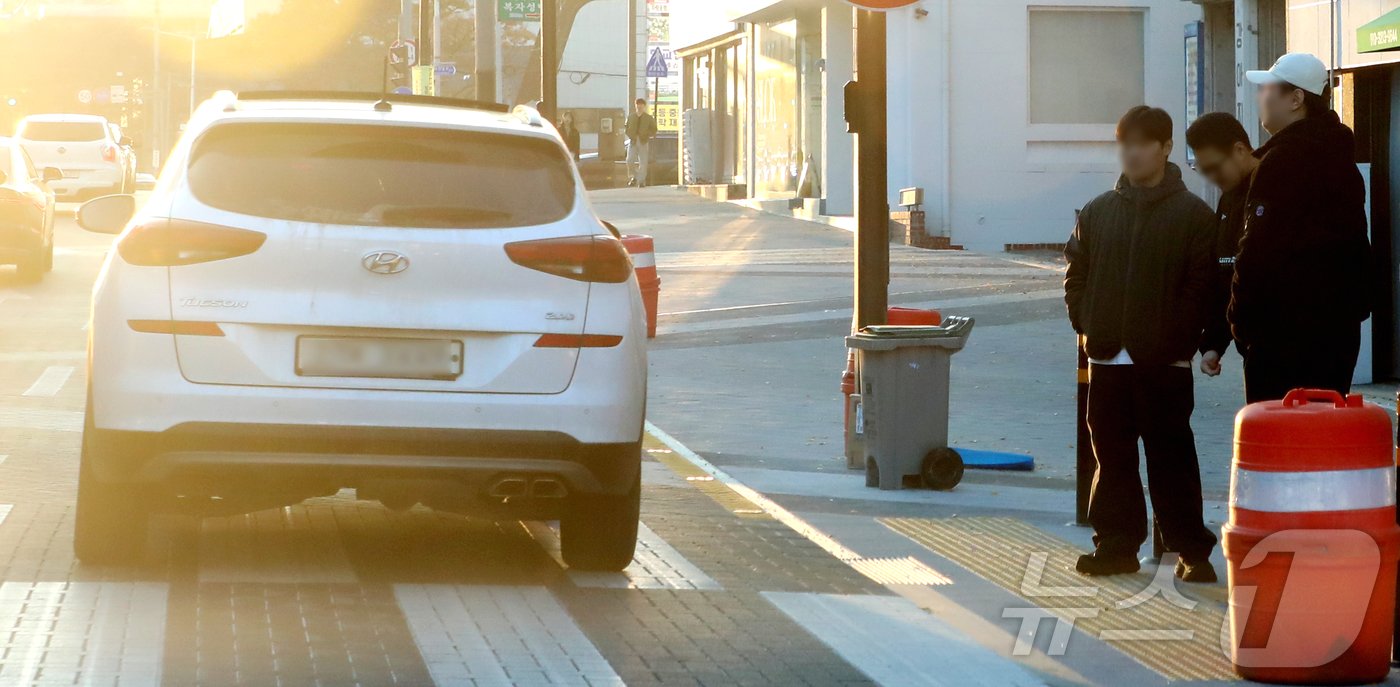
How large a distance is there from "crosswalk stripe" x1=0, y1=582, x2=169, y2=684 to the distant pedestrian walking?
124ft

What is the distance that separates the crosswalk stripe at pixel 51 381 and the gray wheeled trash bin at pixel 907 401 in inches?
225

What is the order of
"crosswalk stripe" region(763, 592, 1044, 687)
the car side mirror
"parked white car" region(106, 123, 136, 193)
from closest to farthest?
1. "crosswalk stripe" region(763, 592, 1044, 687)
2. the car side mirror
3. "parked white car" region(106, 123, 136, 193)

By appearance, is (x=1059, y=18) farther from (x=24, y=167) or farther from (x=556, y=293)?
(x=556, y=293)

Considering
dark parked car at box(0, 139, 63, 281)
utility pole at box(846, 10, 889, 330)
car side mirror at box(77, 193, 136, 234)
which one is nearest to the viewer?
car side mirror at box(77, 193, 136, 234)

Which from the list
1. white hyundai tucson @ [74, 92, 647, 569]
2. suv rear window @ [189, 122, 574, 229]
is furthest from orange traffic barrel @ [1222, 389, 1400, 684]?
suv rear window @ [189, 122, 574, 229]

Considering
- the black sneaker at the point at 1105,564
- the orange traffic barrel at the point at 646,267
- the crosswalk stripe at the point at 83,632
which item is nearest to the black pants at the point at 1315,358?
the black sneaker at the point at 1105,564

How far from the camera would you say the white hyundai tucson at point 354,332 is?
6.35 m

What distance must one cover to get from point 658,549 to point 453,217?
1753mm

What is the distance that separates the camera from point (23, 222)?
69.4 ft

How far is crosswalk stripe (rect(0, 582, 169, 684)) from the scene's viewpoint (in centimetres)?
537

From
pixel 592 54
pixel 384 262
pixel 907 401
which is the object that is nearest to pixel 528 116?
pixel 384 262

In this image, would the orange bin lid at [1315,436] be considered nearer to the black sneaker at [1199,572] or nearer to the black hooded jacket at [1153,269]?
the black hooded jacket at [1153,269]

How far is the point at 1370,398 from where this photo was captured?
1251 cm

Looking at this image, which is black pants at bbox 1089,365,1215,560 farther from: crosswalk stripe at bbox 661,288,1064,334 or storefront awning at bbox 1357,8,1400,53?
crosswalk stripe at bbox 661,288,1064,334
